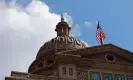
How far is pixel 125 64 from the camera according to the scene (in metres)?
36.1

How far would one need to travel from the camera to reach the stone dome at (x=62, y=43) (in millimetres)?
53594

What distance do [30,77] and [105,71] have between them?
7595mm

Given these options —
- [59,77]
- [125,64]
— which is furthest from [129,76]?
[59,77]

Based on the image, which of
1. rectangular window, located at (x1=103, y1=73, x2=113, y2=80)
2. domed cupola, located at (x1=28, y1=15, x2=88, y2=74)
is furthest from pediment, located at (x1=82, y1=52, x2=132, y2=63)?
domed cupola, located at (x1=28, y1=15, x2=88, y2=74)

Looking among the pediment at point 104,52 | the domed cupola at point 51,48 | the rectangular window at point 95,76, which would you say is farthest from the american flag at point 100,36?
the rectangular window at point 95,76

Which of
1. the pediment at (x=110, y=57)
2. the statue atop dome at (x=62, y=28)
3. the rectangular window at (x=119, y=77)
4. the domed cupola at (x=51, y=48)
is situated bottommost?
the rectangular window at (x=119, y=77)

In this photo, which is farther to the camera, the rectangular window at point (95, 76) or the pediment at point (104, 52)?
the pediment at point (104, 52)

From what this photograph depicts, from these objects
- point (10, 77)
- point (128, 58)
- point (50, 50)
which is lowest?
point (10, 77)

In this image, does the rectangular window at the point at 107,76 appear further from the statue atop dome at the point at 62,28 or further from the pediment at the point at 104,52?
the statue atop dome at the point at 62,28

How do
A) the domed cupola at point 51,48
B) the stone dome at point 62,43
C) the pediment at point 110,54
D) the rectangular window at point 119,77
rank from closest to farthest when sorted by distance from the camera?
the rectangular window at point 119,77
the pediment at point 110,54
the domed cupola at point 51,48
the stone dome at point 62,43

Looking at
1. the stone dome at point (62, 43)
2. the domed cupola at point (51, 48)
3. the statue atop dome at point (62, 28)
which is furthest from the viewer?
the statue atop dome at point (62, 28)

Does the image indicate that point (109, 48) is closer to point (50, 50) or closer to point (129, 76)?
point (129, 76)

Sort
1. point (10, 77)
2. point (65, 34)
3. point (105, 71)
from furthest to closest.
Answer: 1. point (65, 34)
2. point (105, 71)
3. point (10, 77)

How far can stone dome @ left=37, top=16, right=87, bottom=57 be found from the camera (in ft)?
176
